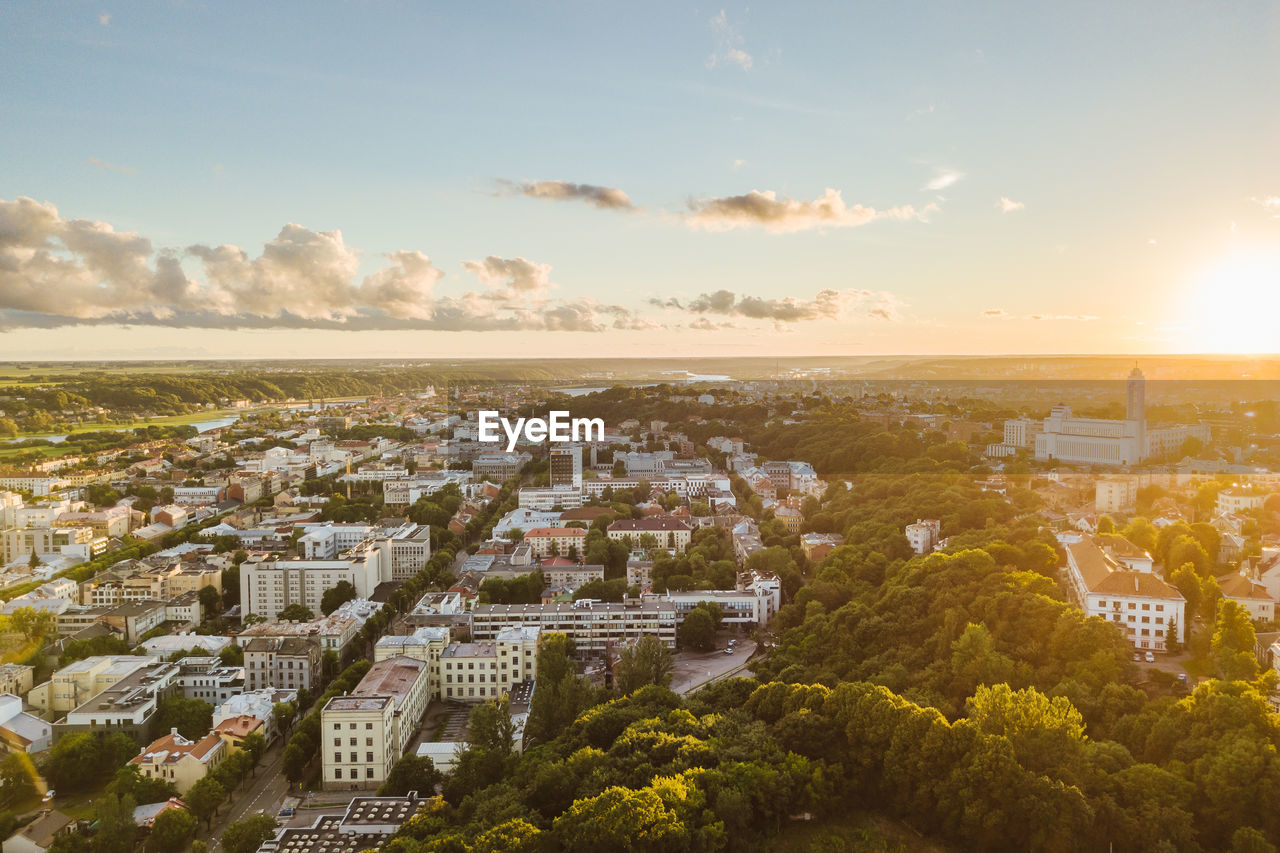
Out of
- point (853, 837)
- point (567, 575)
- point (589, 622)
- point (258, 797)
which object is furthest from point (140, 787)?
point (567, 575)

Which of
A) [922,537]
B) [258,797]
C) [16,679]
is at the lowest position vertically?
[258,797]

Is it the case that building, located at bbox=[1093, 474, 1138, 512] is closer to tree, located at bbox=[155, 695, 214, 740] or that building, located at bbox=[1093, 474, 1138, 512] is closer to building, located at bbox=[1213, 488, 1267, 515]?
building, located at bbox=[1213, 488, 1267, 515]

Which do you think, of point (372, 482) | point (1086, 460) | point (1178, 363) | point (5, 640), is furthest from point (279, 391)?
point (1178, 363)

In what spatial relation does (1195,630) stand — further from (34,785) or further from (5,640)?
(5,640)

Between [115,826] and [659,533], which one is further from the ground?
[659,533]

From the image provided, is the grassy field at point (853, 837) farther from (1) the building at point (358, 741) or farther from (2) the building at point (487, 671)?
(2) the building at point (487, 671)

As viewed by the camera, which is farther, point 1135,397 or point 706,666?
point 1135,397

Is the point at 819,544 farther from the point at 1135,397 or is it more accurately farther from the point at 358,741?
the point at 1135,397
